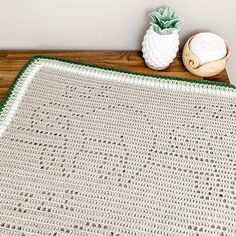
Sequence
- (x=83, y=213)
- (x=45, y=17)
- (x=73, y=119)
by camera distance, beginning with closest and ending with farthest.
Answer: (x=83, y=213) < (x=73, y=119) < (x=45, y=17)

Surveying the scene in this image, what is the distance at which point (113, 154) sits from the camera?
0.72m

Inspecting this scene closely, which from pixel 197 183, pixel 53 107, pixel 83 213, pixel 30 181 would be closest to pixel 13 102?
pixel 53 107

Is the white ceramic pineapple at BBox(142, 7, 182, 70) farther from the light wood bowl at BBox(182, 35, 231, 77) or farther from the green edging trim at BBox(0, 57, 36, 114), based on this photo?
the green edging trim at BBox(0, 57, 36, 114)

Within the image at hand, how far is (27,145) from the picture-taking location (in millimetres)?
730

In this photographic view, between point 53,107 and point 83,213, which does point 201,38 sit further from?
point 83,213

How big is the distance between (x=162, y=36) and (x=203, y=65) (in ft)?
0.39

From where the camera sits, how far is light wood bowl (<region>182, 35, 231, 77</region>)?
84cm

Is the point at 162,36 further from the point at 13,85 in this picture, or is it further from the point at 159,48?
the point at 13,85

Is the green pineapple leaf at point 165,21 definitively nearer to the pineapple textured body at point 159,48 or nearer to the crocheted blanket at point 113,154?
the pineapple textured body at point 159,48

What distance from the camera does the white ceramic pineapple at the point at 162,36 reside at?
822 millimetres

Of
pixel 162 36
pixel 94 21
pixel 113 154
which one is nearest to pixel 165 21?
pixel 162 36

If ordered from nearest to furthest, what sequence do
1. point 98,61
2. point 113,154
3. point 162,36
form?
point 113,154
point 162,36
point 98,61

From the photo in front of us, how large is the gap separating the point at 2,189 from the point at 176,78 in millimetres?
457

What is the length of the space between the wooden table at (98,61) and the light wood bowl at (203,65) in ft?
0.07
